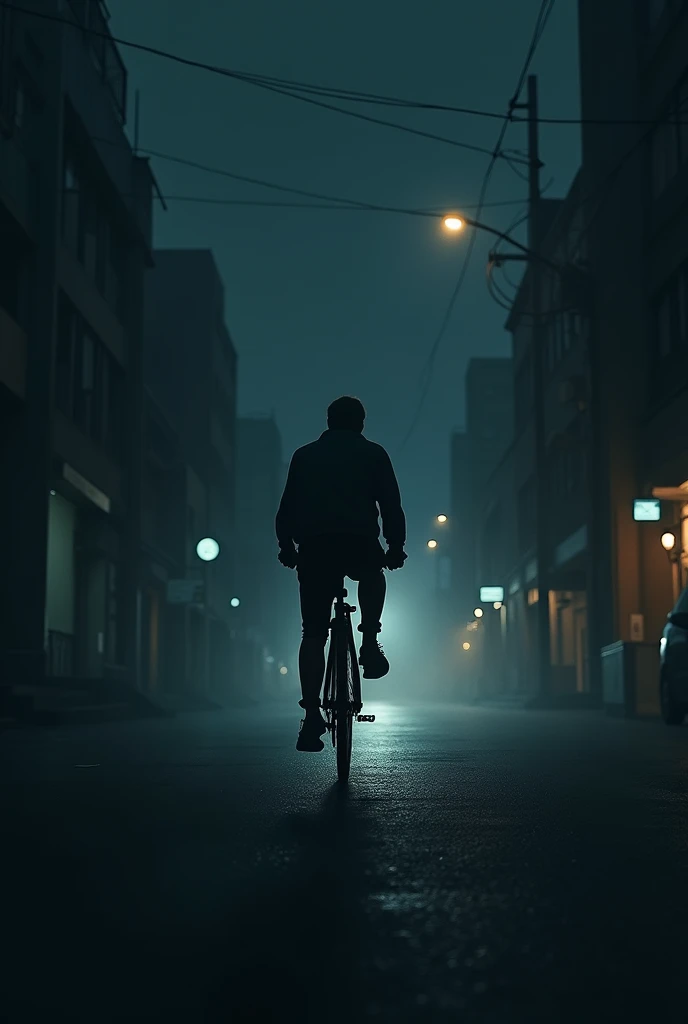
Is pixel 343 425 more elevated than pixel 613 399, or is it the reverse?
pixel 613 399

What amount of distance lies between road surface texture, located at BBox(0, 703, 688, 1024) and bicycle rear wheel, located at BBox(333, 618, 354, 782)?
228 mm

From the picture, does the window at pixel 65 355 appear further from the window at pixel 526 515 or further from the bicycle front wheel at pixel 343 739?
the window at pixel 526 515

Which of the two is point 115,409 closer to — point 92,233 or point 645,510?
point 92,233

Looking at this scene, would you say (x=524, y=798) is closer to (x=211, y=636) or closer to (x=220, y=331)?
(x=211, y=636)

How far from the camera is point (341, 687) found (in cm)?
750

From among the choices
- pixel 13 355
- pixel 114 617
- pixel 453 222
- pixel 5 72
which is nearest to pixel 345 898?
pixel 5 72

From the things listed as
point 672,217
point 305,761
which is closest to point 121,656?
point 672,217

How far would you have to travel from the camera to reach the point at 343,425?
8195mm

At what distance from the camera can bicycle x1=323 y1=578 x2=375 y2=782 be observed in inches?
295

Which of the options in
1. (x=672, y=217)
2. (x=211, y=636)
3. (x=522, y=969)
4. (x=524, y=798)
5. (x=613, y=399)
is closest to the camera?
(x=522, y=969)

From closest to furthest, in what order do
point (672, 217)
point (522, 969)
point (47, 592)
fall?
1. point (522, 969)
2. point (47, 592)
3. point (672, 217)

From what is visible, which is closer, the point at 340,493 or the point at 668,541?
the point at 340,493

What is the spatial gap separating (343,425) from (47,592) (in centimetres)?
1625

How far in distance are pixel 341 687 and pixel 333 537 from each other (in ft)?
2.61
